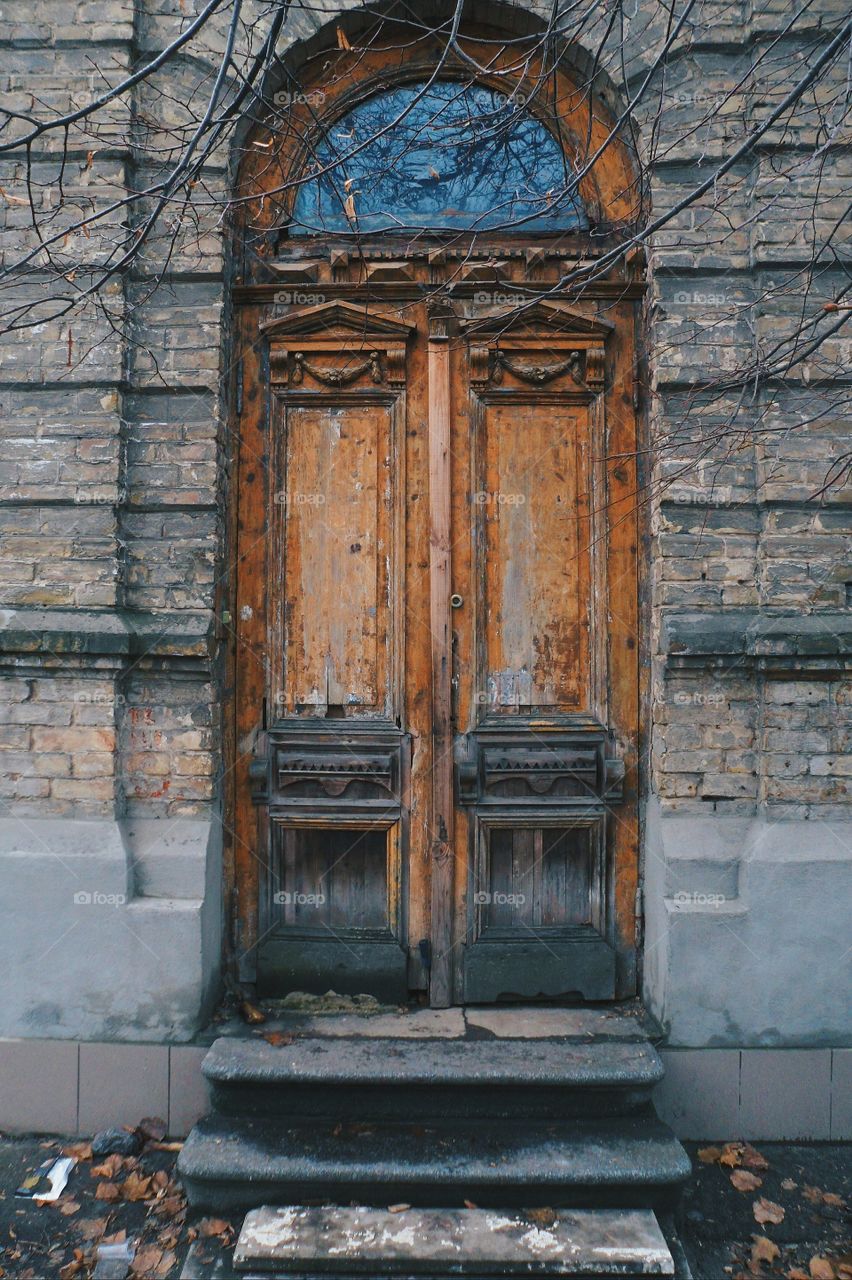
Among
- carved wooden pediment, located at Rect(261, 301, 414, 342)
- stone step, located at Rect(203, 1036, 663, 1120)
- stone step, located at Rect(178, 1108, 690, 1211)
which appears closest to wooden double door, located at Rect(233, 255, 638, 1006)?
carved wooden pediment, located at Rect(261, 301, 414, 342)

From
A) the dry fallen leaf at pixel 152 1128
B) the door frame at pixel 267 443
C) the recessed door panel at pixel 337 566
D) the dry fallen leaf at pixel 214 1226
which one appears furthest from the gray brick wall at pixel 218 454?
the dry fallen leaf at pixel 214 1226

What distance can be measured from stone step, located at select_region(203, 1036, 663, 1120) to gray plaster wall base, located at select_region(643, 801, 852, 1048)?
0.35 m

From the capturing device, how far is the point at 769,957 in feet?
11.3

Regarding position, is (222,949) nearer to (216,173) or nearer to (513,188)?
(216,173)

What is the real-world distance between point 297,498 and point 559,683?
1.55m

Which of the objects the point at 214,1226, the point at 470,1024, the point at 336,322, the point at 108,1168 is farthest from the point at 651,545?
the point at 108,1168

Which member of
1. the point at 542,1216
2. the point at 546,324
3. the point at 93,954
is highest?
the point at 546,324

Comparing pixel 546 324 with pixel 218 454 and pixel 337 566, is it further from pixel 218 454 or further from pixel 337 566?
pixel 218 454

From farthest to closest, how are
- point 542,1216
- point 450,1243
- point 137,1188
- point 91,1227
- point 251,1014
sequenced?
point 251,1014
point 137,1188
point 91,1227
point 542,1216
point 450,1243

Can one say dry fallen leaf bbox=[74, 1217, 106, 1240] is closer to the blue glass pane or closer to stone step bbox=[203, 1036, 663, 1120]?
stone step bbox=[203, 1036, 663, 1120]

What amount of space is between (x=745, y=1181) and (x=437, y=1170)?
131 cm

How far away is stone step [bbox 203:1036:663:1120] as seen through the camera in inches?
124

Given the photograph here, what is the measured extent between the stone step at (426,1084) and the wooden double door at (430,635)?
0.54 metres

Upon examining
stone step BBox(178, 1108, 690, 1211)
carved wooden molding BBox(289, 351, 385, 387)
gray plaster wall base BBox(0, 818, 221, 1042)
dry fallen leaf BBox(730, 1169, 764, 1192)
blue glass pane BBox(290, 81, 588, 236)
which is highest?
blue glass pane BBox(290, 81, 588, 236)
